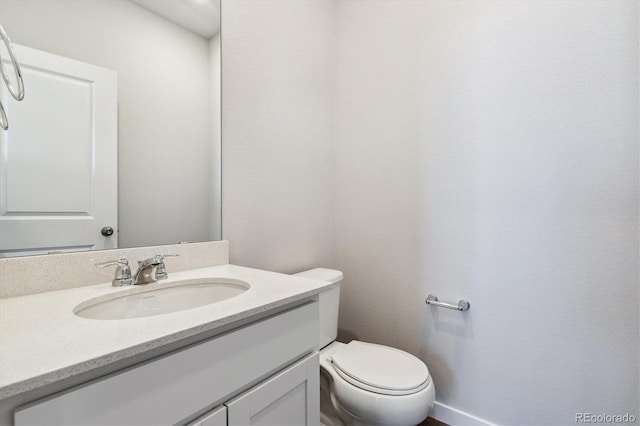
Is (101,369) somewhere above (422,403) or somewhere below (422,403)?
above

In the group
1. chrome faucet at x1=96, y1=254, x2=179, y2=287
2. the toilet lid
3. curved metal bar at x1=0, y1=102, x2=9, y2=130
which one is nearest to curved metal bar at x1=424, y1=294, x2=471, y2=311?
the toilet lid

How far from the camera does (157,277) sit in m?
0.94

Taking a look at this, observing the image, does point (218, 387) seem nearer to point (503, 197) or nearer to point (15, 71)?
point (15, 71)

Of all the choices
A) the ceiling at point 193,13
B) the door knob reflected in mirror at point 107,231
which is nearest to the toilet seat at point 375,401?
the door knob reflected in mirror at point 107,231

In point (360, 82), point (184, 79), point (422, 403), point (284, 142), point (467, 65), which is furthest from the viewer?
point (360, 82)

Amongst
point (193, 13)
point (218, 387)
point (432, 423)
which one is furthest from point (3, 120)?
point (432, 423)

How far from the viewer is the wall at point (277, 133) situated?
1.28 meters

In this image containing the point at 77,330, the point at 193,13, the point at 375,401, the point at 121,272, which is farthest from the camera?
the point at 193,13

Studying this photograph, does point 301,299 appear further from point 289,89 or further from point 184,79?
point 289,89

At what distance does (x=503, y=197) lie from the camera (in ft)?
4.13

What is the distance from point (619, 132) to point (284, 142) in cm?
134

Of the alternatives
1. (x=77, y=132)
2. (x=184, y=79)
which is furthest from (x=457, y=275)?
(x=77, y=132)

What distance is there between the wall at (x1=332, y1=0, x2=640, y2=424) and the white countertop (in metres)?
0.89

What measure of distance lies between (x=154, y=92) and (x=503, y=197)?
1458 mm
